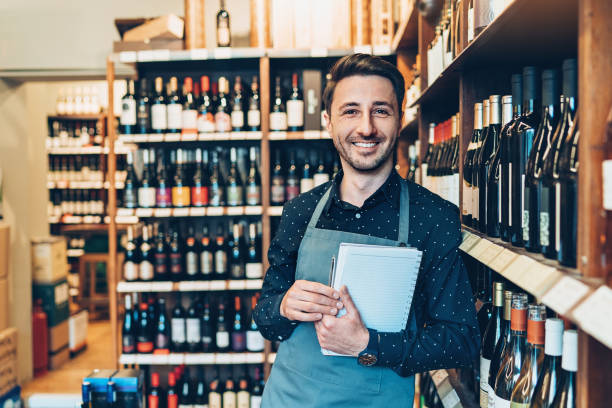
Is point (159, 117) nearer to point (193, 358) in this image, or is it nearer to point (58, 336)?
point (193, 358)

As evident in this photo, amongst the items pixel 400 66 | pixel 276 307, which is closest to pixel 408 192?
pixel 276 307

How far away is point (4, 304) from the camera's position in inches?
165

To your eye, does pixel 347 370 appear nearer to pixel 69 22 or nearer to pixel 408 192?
pixel 408 192

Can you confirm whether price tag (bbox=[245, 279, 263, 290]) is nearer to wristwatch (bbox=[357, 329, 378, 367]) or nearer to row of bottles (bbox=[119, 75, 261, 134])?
row of bottles (bbox=[119, 75, 261, 134])

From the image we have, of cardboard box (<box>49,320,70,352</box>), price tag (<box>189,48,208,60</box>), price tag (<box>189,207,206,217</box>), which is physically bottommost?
cardboard box (<box>49,320,70,352</box>)

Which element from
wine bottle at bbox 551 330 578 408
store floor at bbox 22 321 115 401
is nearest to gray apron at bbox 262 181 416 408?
wine bottle at bbox 551 330 578 408

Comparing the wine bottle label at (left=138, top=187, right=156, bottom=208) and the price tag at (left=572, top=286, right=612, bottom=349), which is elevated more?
the wine bottle label at (left=138, top=187, right=156, bottom=208)

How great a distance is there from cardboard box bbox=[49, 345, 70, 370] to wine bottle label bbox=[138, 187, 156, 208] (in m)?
2.46

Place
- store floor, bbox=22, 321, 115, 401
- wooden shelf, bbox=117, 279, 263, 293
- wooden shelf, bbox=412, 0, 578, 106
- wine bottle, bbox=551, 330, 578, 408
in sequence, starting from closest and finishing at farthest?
1. wine bottle, bbox=551, 330, 578, 408
2. wooden shelf, bbox=412, 0, 578, 106
3. wooden shelf, bbox=117, 279, 263, 293
4. store floor, bbox=22, 321, 115, 401

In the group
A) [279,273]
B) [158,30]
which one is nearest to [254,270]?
[158,30]

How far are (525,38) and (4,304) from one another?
4.24 meters

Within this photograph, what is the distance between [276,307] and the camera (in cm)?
147

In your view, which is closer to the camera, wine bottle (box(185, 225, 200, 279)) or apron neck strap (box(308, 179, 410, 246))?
apron neck strap (box(308, 179, 410, 246))

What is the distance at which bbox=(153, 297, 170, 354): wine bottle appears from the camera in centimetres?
347
